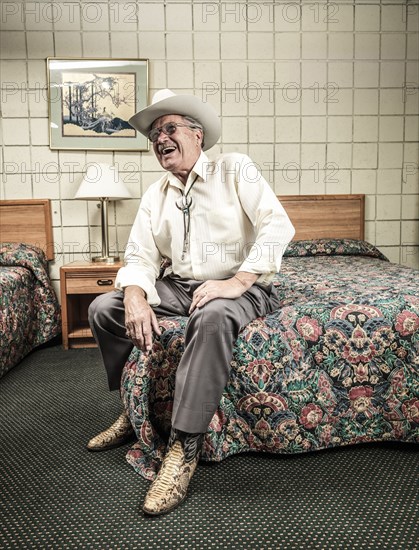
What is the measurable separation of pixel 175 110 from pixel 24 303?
1731mm

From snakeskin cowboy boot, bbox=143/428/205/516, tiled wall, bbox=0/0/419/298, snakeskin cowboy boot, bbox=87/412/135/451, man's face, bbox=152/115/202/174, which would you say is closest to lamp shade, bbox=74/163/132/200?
tiled wall, bbox=0/0/419/298

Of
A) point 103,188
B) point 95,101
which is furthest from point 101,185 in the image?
point 95,101

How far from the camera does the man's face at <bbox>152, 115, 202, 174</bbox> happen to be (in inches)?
70.8

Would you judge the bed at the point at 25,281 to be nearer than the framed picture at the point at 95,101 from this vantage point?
Yes

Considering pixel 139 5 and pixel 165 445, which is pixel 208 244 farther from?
pixel 139 5

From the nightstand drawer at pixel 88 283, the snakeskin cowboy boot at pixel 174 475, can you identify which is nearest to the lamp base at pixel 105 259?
the nightstand drawer at pixel 88 283

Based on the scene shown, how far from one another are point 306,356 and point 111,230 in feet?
7.78

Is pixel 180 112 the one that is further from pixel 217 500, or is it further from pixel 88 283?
pixel 88 283

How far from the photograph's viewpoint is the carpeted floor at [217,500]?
120 cm

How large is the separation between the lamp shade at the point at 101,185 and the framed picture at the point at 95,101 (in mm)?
371

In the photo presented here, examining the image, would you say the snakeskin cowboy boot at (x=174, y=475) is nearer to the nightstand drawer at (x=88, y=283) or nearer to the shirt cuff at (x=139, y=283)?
the shirt cuff at (x=139, y=283)

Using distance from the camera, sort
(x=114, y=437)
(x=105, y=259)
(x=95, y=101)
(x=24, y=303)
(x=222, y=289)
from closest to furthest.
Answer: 1. (x=222, y=289)
2. (x=114, y=437)
3. (x=24, y=303)
4. (x=105, y=259)
5. (x=95, y=101)

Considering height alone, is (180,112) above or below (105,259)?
above

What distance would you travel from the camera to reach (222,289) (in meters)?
1.51
